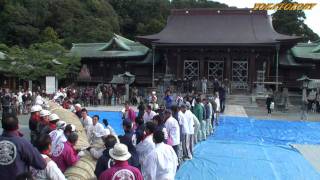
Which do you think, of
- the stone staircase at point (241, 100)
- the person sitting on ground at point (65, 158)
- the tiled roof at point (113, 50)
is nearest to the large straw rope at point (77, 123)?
the person sitting on ground at point (65, 158)

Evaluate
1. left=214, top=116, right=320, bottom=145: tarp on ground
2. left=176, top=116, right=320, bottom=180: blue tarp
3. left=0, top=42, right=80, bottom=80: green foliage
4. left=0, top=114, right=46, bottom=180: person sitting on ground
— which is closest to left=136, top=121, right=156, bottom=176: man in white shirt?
left=0, top=114, right=46, bottom=180: person sitting on ground

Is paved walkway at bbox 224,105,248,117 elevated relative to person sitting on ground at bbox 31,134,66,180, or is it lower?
lower

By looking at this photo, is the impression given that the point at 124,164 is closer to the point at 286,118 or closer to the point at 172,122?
the point at 172,122

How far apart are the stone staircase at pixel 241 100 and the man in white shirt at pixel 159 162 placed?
2317 cm

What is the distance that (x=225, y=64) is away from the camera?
34.9 metres

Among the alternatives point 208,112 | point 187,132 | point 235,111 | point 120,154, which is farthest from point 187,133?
point 235,111

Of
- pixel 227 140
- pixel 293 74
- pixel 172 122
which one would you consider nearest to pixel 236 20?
pixel 293 74

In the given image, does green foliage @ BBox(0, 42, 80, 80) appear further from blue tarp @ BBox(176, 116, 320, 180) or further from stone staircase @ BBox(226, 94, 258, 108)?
blue tarp @ BBox(176, 116, 320, 180)

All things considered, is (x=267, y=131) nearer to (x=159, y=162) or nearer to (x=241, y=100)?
(x=241, y=100)

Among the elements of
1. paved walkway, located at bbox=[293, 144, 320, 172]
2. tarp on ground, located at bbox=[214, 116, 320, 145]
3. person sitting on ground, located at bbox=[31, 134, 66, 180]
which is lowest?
paved walkway, located at bbox=[293, 144, 320, 172]

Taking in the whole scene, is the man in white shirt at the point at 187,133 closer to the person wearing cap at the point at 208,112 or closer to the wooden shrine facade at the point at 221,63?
the person wearing cap at the point at 208,112

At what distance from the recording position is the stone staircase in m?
29.0

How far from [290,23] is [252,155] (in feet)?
152

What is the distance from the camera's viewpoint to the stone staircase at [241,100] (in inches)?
1142
